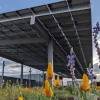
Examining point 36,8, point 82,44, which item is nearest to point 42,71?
point 82,44

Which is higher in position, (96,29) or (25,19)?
(25,19)

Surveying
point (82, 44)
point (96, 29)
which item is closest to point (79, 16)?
point (82, 44)

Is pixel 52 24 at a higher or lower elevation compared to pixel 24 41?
higher

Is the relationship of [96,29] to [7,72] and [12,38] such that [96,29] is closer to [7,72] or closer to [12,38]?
[12,38]

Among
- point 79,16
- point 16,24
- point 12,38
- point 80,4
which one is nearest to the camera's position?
point 80,4

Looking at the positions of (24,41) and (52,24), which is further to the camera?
(24,41)

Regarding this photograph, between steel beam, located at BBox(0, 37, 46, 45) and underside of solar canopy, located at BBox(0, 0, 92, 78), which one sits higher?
underside of solar canopy, located at BBox(0, 0, 92, 78)

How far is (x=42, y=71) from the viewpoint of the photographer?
1891 inches

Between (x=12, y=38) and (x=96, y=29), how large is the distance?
18.8 m

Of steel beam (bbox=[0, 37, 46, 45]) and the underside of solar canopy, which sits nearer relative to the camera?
the underside of solar canopy

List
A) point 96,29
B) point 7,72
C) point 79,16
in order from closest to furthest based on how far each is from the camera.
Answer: point 96,29 → point 79,16 → point 7,72

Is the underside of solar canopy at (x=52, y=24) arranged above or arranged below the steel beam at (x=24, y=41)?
above

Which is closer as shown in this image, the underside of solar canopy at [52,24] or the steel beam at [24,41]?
the underside of solar canopy at [52,24]

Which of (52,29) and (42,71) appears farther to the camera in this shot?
(42,71)
